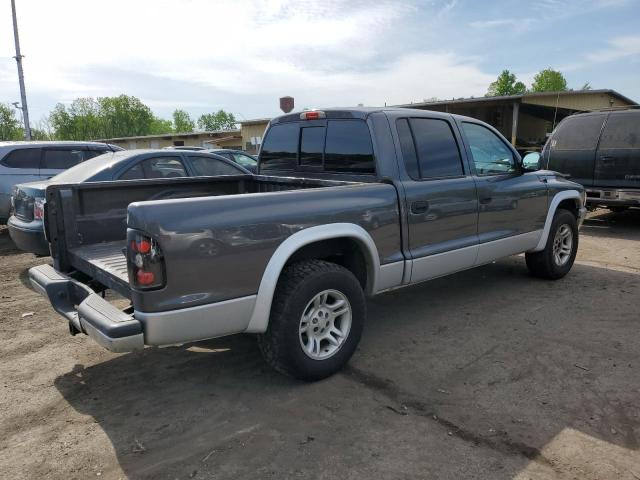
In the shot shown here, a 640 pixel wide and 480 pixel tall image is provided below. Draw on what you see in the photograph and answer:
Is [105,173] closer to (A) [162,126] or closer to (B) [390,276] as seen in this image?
(B) [390,276]

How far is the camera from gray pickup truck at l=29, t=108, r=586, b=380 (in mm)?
2711

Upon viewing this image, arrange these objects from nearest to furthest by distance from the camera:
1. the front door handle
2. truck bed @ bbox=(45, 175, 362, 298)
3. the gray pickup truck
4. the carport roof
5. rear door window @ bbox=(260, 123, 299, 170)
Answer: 1. the gray pickup truck
2. truck bed @ bbox=(45, 175, 362, 298)
3. the front door handle
4. rear door window @ bbox=(260, 123, 299, 170)
5. the carport roof

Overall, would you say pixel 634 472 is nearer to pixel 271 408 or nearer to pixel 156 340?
pixel 271 408

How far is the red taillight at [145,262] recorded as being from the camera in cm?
264

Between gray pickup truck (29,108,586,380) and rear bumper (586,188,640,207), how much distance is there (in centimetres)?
383

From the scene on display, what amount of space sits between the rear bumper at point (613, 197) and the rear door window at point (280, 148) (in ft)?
21.7

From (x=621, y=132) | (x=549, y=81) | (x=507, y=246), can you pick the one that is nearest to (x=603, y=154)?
(x=621, y=132)

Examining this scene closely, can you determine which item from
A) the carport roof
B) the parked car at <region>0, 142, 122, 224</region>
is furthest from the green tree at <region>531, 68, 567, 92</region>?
the parked car at <region>0, 142, 122, 224</region>

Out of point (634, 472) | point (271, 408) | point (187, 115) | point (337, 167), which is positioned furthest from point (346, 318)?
point (187, 115)

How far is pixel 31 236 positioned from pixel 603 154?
8993 mm

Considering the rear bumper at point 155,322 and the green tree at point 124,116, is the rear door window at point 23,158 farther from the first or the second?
the green tree at point 124,116

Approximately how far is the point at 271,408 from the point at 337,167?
6.78 ft

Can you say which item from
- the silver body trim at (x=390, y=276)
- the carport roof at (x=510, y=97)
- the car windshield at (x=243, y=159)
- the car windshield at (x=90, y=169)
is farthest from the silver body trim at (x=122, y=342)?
the carport roof at (x=510, y=97)

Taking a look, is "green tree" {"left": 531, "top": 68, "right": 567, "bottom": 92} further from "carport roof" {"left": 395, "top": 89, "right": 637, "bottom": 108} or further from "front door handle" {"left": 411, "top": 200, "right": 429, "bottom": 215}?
"front door handle" {"left": 411, "top": 200, "right": 429, "bottom": 215}
